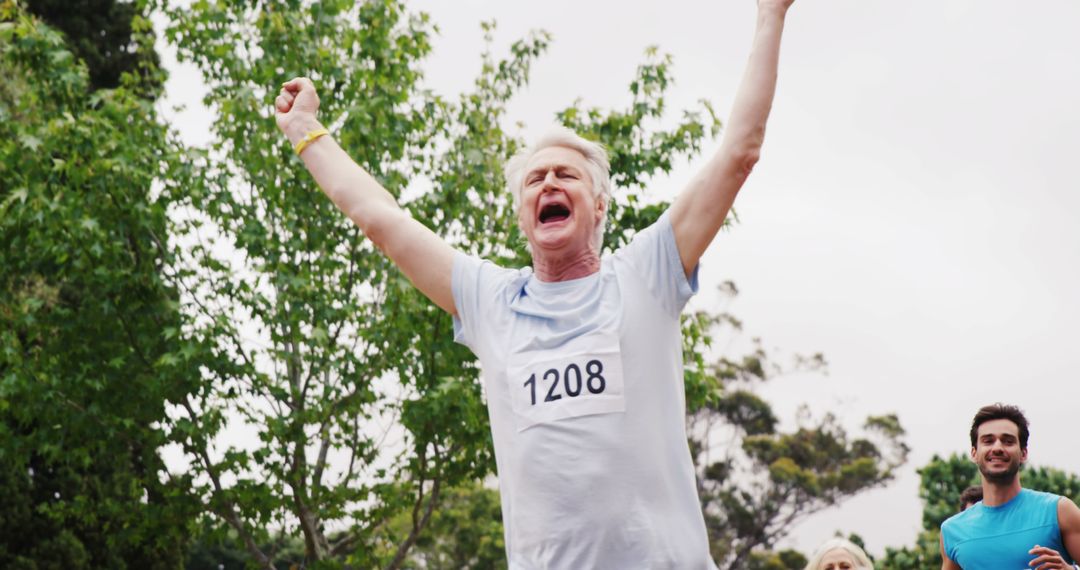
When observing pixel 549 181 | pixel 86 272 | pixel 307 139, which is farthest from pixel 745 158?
pixel 86 272

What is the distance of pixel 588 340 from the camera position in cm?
210

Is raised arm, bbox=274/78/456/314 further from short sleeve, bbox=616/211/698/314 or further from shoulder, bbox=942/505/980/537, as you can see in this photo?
shoulder, bbox=942/505/980/537

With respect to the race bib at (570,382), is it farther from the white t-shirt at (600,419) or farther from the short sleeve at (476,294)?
the short sleeve at (476,294)

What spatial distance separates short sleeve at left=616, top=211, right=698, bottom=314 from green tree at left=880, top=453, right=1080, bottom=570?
12.9m

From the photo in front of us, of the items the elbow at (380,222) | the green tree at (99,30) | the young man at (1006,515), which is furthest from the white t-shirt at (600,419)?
the green tree at (99,30)

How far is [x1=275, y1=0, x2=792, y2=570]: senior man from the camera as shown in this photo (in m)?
2.00

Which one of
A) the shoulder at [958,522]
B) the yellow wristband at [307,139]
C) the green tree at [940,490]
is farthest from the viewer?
the green tree at [940,490]

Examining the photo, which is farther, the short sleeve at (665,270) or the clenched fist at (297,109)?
the clenched fist at (297,109)

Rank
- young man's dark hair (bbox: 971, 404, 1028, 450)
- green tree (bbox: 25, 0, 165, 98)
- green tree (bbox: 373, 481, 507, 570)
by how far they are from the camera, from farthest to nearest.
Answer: green tree (bbox: 373, 481, 507, 570) < green tree (bbox: 25, 0, 165, 98) < young man's dark hair (bbox: 971, 404, 1028, 450)

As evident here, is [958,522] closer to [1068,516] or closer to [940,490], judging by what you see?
[1068,516]

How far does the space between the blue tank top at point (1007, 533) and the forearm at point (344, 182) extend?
11.2ft

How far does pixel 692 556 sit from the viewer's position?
6.57 feet

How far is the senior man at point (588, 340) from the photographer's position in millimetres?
1998

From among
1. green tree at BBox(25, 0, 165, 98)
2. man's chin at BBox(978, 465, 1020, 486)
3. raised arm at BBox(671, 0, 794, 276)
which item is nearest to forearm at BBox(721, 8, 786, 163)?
raised arm at BBox(671, 0, 794, 276)
